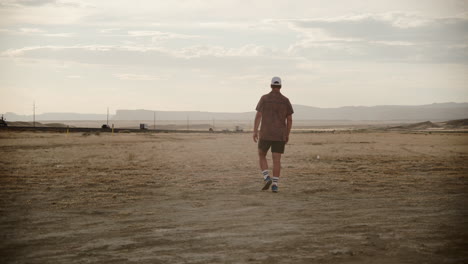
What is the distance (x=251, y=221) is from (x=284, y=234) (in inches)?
34.0

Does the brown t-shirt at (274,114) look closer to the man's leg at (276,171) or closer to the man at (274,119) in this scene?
the man at (274,119)

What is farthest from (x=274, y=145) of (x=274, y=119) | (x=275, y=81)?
(x=275, y=81)

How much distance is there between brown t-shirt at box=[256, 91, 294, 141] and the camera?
9.65 metres

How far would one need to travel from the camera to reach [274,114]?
967cm

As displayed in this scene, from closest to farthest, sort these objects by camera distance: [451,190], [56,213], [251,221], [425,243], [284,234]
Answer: [425,243] → [284,234] → [251,221] → [56,213] → [451,190]

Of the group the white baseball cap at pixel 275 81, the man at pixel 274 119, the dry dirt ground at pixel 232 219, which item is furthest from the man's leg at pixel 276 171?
the white baseball cap at pixel 275 81

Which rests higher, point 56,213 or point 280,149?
point 280,149

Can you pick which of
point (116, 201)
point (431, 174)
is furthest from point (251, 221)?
point (431, 174)

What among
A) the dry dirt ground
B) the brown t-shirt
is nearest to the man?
the brown t-shirt

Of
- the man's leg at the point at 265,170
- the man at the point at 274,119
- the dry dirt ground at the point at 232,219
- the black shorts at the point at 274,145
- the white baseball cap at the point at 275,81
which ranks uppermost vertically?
the white baseball cap at the point at 275,81

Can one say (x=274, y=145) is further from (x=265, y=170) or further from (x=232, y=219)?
(x=232, y=219)

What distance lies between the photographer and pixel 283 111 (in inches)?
381

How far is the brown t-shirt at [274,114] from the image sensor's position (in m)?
9.65

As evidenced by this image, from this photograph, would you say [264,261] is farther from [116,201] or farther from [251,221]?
[116,201]
